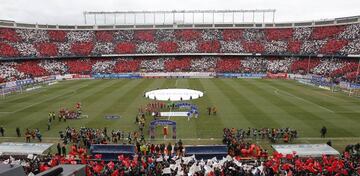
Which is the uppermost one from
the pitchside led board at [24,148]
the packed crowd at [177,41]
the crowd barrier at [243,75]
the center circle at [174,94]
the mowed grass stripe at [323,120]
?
the packed crowd at [177,41]

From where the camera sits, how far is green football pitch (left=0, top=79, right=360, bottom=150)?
29.4 metres

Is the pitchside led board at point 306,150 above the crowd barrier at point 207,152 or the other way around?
the other way around

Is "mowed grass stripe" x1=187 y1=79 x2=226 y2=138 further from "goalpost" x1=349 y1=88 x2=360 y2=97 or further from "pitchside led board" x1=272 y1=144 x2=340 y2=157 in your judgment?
"goalpost" x1=349 y1=88 x2=360 y2=97

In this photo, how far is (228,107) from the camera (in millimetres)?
38281

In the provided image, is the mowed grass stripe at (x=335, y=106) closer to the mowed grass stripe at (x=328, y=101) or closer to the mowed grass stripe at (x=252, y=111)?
the mowed grass stripe at (x=328, y=101)

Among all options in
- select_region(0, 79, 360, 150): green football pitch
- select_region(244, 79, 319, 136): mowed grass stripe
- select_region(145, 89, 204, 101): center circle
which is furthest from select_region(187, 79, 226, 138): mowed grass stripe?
select_region(244, 79, 319, 136): mowed grass stripe

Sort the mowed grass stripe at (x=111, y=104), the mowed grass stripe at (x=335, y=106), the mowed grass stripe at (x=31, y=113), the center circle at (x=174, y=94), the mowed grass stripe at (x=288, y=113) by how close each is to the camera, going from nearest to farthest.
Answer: the mowed grass stripe at (x=288, y=113), the mowed grass stripe at (x=111, y=104), the mowed grass stripe at (x=31, y=113), the mowed grass stripe at (x=335, y=106), the center circle at (x=174, y=94)

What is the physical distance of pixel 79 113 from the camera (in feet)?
116

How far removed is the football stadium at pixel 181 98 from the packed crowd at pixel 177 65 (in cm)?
40

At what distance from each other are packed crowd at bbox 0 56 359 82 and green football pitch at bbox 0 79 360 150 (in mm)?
19481

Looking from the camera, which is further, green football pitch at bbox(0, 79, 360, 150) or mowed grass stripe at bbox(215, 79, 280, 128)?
mowed grass stripe at bbox(215, 79, 280, 128)

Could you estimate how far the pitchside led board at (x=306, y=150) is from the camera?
21.9 metres

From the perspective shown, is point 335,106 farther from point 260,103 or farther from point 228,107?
point 228,107

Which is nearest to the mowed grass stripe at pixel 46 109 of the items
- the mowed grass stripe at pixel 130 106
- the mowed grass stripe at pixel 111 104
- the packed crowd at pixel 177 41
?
the mowed grass stripe at pixel 111 104
